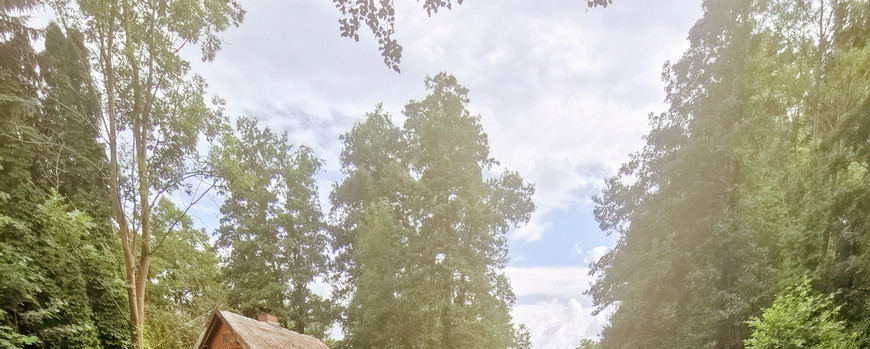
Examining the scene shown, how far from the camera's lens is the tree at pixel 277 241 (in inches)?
932

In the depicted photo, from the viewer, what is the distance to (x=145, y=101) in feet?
35.9

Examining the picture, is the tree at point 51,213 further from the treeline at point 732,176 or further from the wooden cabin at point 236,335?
the treeline at point 732,176

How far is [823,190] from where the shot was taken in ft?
35.2

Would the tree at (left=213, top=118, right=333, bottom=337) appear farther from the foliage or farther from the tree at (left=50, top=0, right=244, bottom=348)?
the foliage

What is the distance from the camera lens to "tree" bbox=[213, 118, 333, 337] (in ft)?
77.7

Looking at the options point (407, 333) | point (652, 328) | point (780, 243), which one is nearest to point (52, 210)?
point (407, 333)

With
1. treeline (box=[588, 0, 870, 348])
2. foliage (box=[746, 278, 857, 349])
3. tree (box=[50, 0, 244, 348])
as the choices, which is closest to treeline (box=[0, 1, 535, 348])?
tree (box=[50, 0, 244, 348])

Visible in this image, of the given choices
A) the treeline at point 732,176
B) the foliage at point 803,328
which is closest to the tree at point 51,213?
the foliage at point 803,328

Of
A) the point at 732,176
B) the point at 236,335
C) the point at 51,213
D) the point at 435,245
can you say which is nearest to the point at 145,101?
the point at 51,213

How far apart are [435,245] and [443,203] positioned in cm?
226

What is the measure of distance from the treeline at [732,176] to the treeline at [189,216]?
7.86m

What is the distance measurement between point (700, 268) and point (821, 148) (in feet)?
24.2

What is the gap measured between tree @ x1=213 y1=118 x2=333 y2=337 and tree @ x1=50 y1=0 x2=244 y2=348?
438 inches

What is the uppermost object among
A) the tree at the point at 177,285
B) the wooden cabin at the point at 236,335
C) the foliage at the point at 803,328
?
the tree at the point at 177,285
